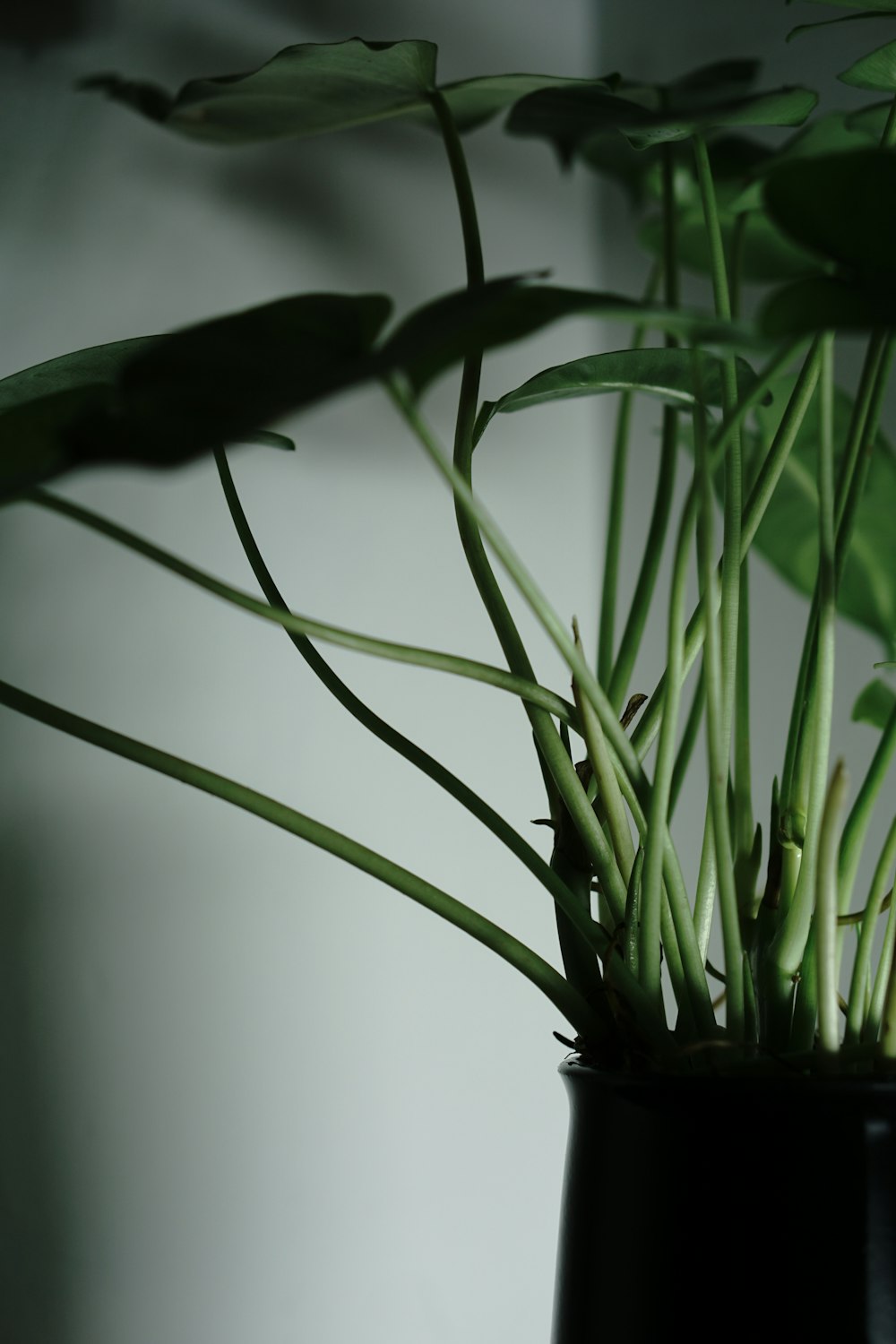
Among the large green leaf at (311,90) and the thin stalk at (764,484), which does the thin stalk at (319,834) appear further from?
the large green leaf at (311,90)

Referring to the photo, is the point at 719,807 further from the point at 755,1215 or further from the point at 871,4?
the point at 871,4

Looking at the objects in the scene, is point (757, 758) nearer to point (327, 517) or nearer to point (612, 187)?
point (327, 517)

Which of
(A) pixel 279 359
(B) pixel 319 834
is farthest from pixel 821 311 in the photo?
(B) pixel 319 834

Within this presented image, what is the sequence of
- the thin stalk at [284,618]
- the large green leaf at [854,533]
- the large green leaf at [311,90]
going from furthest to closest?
the large green leaf at [854,533]
the large green leaf at [311,90]
the thin stalk at [284,618]

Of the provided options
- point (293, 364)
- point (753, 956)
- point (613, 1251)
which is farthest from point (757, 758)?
point (293, 364)

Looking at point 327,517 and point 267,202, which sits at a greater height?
point 267,202

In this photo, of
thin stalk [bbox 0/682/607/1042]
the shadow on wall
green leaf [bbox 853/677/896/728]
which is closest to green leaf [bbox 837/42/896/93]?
green leaf [bbox 853/677/896/728]

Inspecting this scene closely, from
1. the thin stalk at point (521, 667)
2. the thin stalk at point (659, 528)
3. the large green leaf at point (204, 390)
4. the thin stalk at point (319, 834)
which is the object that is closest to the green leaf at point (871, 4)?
the thin stalk at point (659, 528)
